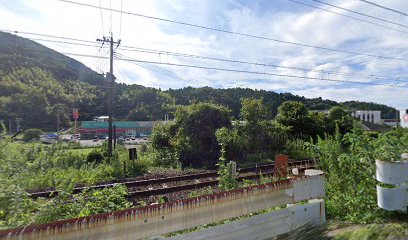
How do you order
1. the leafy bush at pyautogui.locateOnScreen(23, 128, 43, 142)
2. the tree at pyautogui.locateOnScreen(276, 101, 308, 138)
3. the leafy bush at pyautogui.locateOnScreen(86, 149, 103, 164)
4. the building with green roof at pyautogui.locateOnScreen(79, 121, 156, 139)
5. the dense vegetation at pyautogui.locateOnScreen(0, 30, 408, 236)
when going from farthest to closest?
the building with green roof at pyautogui.locateOnScreen(79, 121, 156, 139), the tree at pyautogui.locateOnScreen(276, 101, 308, 138), the leafy bush at pyautogui.locateOnScreen(23, 128, 43, 142), the leafy bush at pyautogui.locateOnScreen(86, 149, 103, 164), the dense vegetation at pyautogui.locateOnScreen(0, 30, 408, 236)

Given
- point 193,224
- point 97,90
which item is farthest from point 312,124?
point 97,90

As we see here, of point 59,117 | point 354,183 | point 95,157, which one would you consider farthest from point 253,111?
point 59,117

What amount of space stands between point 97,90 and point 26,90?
95.2 ft

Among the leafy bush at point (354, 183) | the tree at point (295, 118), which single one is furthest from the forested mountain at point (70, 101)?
the leafy bush at point (354, 183)

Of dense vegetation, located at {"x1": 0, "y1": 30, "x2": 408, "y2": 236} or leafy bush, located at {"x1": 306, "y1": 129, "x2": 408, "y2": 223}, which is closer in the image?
leafy bush, located at {"x1": 306, "y1": 129, "x2": 408, "y2": 223}

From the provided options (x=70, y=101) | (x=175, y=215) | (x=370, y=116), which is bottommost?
(x=175, y=215)

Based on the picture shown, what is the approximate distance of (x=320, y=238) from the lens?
2.77 metres

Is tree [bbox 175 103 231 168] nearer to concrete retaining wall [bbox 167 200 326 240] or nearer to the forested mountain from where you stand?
concrete retaining wall [bbox 167 200 326 240]

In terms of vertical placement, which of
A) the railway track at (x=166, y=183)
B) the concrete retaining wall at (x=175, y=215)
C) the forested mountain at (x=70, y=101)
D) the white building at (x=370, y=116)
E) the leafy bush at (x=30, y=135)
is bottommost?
the railway track at (x=166, y=183)

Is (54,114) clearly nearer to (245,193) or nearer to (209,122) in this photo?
(209,122)

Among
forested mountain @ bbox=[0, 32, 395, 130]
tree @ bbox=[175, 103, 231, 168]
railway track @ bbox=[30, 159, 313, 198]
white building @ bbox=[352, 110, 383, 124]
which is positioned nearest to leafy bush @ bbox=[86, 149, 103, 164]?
tree @ bbox=[175, 103, 231, 168]

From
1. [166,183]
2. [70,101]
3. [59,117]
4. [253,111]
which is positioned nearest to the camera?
[166,183]

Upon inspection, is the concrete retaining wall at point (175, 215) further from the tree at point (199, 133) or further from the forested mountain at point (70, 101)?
the forested mountain at point (70, 101)

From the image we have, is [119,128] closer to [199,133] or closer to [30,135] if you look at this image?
[30,135]
